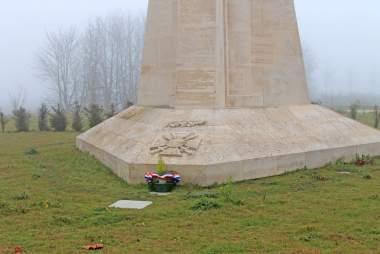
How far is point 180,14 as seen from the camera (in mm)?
10680

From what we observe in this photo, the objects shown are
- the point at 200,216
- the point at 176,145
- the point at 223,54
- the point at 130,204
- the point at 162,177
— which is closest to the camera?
the point at 200,216

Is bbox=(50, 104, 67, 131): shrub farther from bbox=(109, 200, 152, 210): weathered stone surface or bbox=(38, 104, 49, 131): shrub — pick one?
bbox=(109, 200, 152, 210): weathered stone surface

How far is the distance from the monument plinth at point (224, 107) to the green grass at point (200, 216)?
0.48m

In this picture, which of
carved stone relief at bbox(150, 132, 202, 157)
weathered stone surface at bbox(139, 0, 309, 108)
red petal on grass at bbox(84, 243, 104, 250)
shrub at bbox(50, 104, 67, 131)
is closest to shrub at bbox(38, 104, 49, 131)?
shrub at bbox(50, 104, 67, 131)

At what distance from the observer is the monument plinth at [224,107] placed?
8.95 meters

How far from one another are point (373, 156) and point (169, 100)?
492 centimetres

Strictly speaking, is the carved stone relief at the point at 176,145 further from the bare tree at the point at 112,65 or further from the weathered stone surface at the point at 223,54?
the bare tree at the point at 112,65

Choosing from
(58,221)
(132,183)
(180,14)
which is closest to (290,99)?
(180,14)

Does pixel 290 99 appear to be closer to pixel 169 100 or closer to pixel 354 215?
pixel 169 100

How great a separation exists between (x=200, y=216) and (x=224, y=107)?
15.0ft

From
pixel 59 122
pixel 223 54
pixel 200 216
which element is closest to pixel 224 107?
pixel 223 54

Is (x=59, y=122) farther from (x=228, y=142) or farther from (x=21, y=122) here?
(x=228, y=142)

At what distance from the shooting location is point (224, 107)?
1054 cm

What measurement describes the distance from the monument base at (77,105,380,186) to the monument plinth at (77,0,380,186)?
0.07ft
